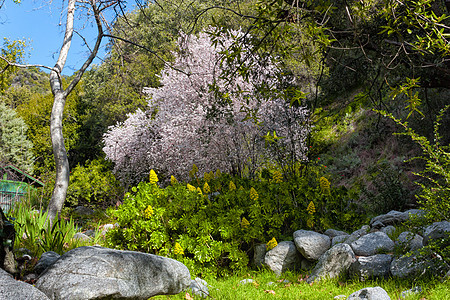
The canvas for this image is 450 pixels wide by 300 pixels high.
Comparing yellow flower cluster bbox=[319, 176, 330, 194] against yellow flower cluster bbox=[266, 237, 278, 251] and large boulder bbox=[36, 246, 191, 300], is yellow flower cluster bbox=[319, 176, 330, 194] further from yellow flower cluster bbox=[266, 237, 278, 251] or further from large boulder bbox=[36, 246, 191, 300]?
large boulder bbox=[36, 246, 191, 300]

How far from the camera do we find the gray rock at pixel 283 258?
5.04m

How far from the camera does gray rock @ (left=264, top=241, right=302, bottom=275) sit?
5.04m

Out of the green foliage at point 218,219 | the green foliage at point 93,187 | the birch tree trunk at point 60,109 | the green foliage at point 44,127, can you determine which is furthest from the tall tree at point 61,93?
the green foliage at point 44,127

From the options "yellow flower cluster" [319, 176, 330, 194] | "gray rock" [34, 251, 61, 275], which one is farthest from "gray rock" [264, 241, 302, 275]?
"gray rock" [34, 251, 61, 275]

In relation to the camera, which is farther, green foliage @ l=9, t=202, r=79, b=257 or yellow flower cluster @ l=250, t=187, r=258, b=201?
yellow flower cluster @ l=250, t=187, r=258, b=201

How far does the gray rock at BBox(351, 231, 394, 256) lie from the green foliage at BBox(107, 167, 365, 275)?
107 centimetres

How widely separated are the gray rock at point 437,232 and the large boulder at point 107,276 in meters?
2.84

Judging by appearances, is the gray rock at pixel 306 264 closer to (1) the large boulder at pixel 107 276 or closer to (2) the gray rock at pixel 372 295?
(2) the gray rock at pixel 372 295

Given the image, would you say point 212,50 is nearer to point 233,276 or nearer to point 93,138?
point 233,276

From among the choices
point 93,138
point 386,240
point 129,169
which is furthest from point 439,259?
point 93,138

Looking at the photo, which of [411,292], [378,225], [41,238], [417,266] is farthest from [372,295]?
[41,238]

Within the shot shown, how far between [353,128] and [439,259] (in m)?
11.2

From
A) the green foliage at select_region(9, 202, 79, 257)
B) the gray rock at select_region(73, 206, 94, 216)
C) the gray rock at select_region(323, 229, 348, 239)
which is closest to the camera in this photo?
the green foliage at select_region(9, 202, 79, 257)

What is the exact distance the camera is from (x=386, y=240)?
14.5 ft
